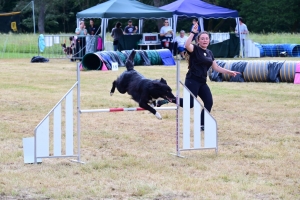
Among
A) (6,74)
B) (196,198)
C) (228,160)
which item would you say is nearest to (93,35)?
(6,74)

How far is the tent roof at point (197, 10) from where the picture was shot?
2678cm

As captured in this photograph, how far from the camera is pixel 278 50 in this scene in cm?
2909

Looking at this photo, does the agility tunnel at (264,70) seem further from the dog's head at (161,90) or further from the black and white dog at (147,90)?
the dog's head at (161,90)

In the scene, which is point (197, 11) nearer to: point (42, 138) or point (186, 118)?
point (186, 118)

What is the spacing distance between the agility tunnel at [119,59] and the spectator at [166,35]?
7.36 feet

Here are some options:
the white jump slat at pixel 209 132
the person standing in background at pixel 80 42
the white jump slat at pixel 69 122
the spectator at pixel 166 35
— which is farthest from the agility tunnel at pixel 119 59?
the white jump slat at pixel 69 122

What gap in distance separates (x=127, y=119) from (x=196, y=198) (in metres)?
5.03

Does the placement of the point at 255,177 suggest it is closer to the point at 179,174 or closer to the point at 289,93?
the point at 179,174

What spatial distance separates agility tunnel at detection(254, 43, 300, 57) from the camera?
28.6m

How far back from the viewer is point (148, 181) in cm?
622

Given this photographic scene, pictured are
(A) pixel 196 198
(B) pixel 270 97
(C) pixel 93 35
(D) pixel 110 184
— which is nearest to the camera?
(A) pixel 196 198

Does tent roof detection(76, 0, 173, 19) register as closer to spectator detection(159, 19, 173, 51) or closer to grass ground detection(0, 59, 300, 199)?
spectator detection(159, 19, 173, 51)

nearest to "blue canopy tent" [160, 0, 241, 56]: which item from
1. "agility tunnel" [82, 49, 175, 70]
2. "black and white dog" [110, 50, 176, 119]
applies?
"agility tunnel" [82, 49, 175, 70]

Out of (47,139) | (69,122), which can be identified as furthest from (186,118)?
(47,139)
